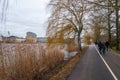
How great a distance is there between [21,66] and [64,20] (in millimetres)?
32733

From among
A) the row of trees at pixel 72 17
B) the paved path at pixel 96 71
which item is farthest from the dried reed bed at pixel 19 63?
the row of trees at pixel 72 17

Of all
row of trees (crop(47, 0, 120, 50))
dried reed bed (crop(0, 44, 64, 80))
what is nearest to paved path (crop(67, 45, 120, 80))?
dried reed bed (crop(0, 44, 64, 80))

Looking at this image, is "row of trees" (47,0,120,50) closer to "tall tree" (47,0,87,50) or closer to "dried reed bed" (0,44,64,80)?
"tall tree" (47,0,87,50)

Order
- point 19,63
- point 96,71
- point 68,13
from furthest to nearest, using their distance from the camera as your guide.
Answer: point 68,13 → point 96,71 → point 19,63

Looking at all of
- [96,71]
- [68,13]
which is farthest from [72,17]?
[96,71]

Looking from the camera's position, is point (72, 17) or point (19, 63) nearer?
point (19, 63)

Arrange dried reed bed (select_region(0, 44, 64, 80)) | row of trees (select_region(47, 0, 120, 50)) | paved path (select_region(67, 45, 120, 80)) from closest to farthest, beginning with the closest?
1. dried reed bed (select_region(0, 44, 64, 80))
2. paved path (select_region(67, 45, 120, 80))
3. row of trees (select_region(47, 0, 120, 50))

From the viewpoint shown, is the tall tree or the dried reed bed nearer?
the dried reed bed

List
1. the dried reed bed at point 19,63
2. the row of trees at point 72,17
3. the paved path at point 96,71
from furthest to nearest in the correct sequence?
the row of trees at point 72,17 → the paved path at point 96,71 → the dried reed bed at point 19,63

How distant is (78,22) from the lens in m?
47.7

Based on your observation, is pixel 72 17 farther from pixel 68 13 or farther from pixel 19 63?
pixel 19 63

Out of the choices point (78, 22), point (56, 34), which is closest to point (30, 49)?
point (56, 34)

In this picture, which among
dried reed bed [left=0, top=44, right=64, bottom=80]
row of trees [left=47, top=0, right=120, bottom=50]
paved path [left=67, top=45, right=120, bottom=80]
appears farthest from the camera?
row of trees [left=47, top=0, right=120, bottom=50]

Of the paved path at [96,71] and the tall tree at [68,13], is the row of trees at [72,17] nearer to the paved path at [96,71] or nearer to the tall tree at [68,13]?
the tall tree at [68,13]
